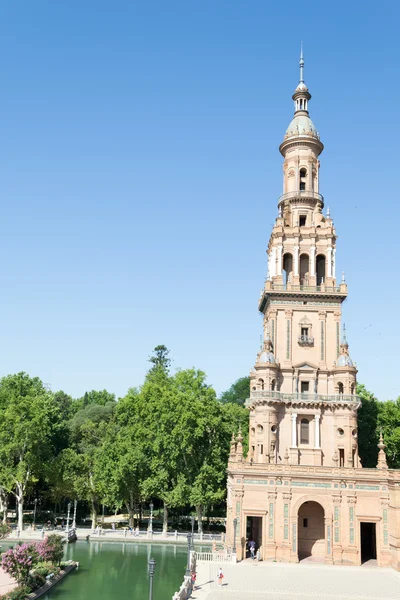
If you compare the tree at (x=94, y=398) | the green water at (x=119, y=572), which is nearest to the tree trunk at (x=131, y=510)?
the green water at (x=119, y=572)

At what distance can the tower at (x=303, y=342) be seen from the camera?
43938 millimetres

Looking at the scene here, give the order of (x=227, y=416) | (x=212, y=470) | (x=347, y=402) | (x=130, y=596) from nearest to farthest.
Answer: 1. (x=130, y=596)
2. (x=347, y=402)
3. (x=212, y=470)
4. (x=227, y=416)

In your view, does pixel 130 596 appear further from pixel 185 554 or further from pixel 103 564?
pixel 185 554

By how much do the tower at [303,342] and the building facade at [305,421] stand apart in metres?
0.08

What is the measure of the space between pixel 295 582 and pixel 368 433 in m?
28.0

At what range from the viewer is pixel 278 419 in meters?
44.6

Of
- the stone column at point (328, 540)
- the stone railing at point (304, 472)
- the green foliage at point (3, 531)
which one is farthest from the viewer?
the green foliage at point (3, 531)

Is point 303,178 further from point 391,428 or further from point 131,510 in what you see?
point 131,510

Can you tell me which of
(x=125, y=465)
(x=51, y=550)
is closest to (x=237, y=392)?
(x=125, y=465)

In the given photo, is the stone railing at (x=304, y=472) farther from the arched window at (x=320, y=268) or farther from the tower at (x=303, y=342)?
the arched window at (x=320, y=268)

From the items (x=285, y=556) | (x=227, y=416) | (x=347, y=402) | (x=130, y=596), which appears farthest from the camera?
(x=227, y=416)

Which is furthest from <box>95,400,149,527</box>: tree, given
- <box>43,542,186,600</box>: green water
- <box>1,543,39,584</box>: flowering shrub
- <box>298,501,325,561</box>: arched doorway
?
<box>1,543,39,584</box>: flowering shrub

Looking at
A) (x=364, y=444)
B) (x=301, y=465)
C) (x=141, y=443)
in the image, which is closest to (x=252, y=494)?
(x=301, y=465)

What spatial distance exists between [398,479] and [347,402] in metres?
6.68
